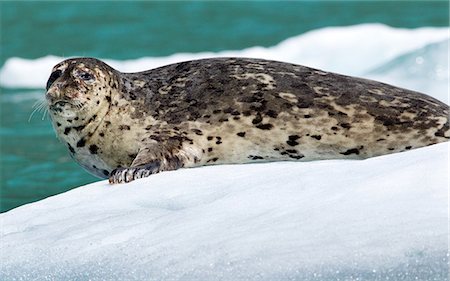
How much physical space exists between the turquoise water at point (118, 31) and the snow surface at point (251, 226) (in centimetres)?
300

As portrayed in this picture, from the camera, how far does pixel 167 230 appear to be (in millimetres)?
3105

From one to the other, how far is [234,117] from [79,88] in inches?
Result: 24.2

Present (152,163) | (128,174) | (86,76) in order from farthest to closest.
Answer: (86,76), (152,163), (128,174)

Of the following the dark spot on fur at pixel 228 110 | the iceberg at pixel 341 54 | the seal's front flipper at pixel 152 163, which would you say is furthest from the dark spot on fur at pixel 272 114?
the iceberg at pixel 341 54

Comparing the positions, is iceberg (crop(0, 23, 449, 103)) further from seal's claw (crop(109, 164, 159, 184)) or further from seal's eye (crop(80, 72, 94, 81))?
seal's claw (crop(109, 164, 159, 184))

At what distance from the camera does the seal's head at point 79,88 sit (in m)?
4.13

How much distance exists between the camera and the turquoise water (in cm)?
735

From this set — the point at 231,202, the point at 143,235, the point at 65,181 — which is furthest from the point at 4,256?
the point at 65,181

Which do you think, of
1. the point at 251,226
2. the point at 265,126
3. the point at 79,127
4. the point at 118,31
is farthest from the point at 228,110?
the point at 118,31

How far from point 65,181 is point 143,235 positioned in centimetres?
351

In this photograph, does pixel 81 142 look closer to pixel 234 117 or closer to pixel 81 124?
pixel 81 124

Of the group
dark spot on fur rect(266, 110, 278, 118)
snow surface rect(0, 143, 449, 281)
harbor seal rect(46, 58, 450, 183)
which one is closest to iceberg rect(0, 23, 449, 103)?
harbor seal rect(46, 58, 450, 183)

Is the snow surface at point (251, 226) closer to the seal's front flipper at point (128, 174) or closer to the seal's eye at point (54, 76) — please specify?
the seal's front flipper at point (128, 174)

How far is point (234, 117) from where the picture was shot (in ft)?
13.7
